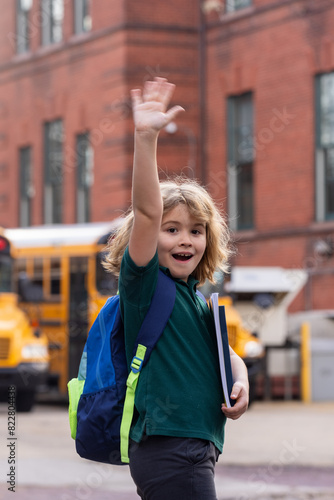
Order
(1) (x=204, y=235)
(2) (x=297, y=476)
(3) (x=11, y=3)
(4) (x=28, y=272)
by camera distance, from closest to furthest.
Result: (1) (x=204, y=235), (2) (x=297, y=476), (4) (x=28, y=272), (3) (x=11, y=3)

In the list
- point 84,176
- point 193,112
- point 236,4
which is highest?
point 236,4

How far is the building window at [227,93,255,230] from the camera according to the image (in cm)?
2494

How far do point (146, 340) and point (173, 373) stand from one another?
14 cm

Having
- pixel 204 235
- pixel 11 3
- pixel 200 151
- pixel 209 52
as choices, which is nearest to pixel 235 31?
pixel 209 52

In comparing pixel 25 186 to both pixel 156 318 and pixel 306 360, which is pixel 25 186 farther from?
pixel 156 318

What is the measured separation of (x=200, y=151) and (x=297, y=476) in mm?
16324

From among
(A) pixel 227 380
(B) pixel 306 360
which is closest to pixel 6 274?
(B) pixel 306 360

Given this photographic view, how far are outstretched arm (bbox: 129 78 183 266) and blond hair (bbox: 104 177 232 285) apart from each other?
0.25 metres

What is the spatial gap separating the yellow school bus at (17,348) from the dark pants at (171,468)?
12907 millimetres

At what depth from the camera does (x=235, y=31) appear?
2525 centimetres

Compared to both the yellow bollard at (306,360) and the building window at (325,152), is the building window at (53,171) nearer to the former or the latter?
the building window at (325,152)

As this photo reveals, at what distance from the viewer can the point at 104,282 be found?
57.3 ft

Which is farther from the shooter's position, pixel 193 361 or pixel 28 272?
pixel 28 272

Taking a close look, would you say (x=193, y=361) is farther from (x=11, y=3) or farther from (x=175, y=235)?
(x=11, y=3)
